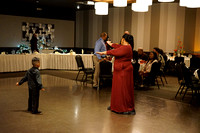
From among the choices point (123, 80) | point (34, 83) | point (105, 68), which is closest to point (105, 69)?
point (105, 68)

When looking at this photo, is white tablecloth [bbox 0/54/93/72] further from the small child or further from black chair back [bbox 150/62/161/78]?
the small child

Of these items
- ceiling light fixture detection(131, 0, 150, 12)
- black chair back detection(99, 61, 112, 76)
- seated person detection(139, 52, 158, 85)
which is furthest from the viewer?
seated person detection(139, 52, 158, 85)

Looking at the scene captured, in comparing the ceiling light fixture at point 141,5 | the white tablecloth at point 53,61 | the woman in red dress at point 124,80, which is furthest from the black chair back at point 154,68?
the white tablecloth at point 53,61

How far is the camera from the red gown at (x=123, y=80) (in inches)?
179

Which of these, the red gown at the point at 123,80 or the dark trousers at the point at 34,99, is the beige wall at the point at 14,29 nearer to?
the dark trousers at the point at 34,99

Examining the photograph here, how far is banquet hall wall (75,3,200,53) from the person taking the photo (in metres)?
11.7

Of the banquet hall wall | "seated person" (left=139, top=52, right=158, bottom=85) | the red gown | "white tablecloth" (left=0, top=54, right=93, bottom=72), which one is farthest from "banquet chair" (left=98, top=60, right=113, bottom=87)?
the banquet hall wall

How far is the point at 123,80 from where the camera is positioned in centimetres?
459

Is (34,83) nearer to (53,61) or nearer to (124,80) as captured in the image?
(124,80)

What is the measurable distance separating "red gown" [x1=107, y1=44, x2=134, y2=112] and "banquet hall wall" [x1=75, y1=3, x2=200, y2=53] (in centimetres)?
810

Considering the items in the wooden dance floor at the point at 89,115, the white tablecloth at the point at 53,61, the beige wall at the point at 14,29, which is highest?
the beige wall at the point at 14,29

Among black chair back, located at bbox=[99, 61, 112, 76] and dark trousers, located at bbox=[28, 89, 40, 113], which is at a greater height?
black chair back, located at bbox=[99, 61, 112, 76]

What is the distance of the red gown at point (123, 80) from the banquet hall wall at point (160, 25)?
8.10 meters

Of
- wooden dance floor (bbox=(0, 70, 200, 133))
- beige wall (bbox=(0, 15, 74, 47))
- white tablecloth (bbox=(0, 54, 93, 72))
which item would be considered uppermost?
beige wall (bbox=(0, 15, 74, 47))
